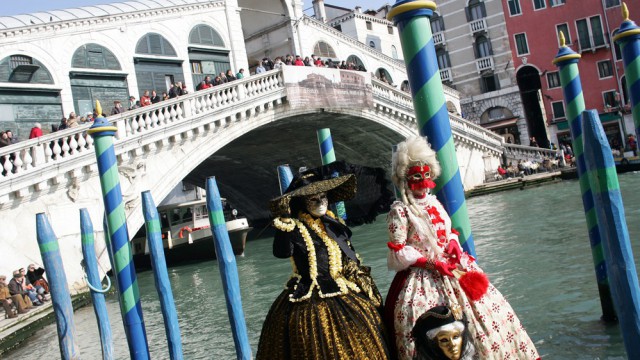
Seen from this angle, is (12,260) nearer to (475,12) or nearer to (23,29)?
(23,29)

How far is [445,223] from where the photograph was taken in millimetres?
3156

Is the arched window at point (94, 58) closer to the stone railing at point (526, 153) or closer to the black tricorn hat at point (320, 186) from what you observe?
the black tricorn hat at point (320, 186)

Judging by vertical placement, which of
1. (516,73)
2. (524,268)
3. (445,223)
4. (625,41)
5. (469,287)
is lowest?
(524,268)

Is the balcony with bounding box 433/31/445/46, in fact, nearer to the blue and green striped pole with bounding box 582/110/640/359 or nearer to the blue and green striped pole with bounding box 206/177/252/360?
the blue and green striped pole with bounding box 206/177/252/360

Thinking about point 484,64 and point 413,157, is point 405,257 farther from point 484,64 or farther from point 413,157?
point 484,64

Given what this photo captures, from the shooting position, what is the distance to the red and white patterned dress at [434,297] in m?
2.95

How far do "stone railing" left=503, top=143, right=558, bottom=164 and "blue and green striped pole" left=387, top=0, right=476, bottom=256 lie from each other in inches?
831

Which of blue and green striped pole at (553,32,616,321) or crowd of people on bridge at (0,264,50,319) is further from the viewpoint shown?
crowd of people on bridge at (0,264,50,319)

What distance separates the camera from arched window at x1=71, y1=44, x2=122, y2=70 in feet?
45.6

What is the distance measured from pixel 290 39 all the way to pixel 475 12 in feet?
36.3

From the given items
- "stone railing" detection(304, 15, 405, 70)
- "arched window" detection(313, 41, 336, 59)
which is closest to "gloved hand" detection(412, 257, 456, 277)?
"stone railing" detection(304, 15, 405, 70)

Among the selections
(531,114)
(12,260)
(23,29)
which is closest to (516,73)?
(531,114)

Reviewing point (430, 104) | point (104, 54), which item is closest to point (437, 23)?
point (104, 54)

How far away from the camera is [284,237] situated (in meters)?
3.10
